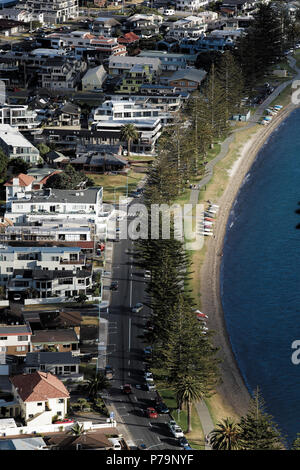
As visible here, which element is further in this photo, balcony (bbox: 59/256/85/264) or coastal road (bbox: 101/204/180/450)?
balcony (bbox: 59/256/85/264)

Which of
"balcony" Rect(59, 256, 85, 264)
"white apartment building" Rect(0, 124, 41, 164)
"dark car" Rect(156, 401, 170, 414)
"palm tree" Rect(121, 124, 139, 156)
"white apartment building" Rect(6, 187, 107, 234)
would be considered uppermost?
"palm tree" Rect(121, 124, 139, 156)

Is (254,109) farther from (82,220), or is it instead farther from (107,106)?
(82,220)

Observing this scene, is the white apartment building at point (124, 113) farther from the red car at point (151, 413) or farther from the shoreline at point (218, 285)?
the red car at point (151, 413)

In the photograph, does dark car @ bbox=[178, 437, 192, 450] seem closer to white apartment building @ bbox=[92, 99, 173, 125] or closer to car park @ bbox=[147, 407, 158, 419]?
car park @ bbox=[147, 407, 158, 419]

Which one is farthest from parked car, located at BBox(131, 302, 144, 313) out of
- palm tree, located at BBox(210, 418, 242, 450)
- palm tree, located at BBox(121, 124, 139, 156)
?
palm tree, located at BBox(121, 124, 139, 156)

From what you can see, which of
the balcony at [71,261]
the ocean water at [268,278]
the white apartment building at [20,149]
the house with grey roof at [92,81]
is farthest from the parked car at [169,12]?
the balcony at [71,261]

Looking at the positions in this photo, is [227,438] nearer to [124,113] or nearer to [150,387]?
[150,387]

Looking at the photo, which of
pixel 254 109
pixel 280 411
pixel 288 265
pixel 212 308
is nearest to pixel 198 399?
pixel 280 411
